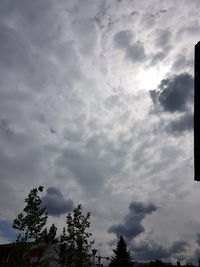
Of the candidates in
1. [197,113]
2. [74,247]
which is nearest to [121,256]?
[74,247]

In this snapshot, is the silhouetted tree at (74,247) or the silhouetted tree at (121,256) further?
the silhouetted tree at (121,256)

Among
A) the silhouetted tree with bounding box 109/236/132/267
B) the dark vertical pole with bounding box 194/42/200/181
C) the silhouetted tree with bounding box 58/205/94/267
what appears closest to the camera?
the dark vertical pole with bounding box 194/42/200/181

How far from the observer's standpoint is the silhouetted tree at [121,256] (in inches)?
1652

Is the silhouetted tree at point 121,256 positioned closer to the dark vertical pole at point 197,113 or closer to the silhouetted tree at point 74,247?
the silhouetted tree at point 74,247

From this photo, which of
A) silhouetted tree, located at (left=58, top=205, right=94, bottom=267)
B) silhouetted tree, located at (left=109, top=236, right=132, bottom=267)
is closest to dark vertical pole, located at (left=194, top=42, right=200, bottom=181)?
silhouetted tree, located at (left=58, top=205, right=94, bottom=267)

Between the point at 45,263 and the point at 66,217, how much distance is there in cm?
1512

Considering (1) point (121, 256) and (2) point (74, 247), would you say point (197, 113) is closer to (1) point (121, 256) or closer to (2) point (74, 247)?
(2) point (74, 247)

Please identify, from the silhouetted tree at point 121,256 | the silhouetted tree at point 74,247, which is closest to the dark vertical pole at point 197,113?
the silhouetted tree at point 74,247

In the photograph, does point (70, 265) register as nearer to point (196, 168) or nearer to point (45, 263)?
point (45, 263)

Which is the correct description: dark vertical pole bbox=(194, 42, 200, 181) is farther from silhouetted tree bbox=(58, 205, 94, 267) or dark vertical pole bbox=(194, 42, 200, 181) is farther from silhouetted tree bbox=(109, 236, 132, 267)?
silhouetted tree bbox=(109, 236, 132, 267)

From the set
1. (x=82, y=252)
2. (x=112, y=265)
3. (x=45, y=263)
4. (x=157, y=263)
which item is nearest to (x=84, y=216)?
(x=82, y=252)

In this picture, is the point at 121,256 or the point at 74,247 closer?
the point at 74,247

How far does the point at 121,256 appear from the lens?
43.0 metres

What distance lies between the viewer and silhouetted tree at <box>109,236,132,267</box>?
4197 centimetres
